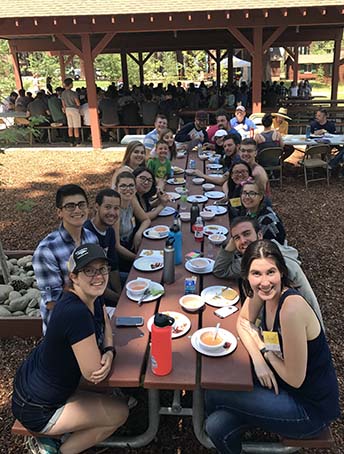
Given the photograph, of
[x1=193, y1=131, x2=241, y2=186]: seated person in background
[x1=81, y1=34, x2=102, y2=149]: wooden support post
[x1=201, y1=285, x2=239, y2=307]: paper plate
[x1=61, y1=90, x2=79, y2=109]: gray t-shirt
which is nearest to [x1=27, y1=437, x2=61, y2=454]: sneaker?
[x1=201, y1=285, x2=239, y2=307]: paper plate

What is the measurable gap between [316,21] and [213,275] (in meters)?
9.09

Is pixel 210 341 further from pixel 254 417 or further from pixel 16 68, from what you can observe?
pixel 16 68

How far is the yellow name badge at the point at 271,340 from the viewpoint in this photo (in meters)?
2.20

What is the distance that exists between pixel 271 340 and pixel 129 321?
87 centimetres

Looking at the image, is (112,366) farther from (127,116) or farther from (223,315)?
(127,116)

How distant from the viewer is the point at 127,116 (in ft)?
37.6

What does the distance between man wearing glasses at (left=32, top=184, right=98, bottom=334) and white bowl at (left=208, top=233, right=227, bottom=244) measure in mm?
1110

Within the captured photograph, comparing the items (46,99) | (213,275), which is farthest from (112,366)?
(46,99)

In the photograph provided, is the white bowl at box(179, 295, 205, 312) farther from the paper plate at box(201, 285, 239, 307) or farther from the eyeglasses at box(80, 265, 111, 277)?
the eyeglasses at box(80, 265, 111, 277)

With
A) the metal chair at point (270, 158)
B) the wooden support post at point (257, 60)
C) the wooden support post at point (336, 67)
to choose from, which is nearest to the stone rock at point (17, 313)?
the metal chair at point (270, 158)

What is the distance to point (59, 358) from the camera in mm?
2094

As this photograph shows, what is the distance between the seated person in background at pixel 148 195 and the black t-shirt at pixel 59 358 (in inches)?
89.4

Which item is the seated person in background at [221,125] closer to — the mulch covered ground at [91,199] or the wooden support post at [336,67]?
the mulch covered ground at [91,199]

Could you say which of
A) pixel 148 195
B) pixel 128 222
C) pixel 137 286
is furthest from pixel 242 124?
pixel 137 286
